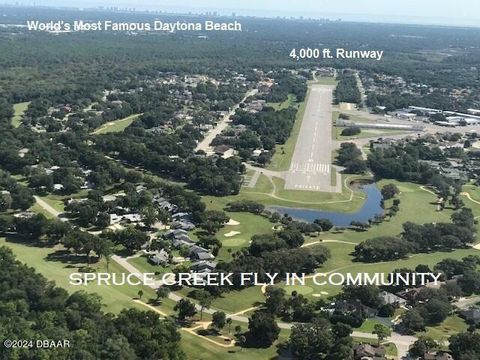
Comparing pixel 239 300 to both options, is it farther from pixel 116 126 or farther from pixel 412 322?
pixel 116 126

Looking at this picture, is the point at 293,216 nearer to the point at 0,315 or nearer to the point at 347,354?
the point at 347,354

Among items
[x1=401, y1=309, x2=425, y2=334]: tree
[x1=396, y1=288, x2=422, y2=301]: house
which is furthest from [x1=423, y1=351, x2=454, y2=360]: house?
[x1=396, y1=288, x2=422, y2=301]: house

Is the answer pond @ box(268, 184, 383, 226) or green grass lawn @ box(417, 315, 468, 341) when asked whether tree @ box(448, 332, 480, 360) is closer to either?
green grass lawn @ box(417, 315, 468, 341)

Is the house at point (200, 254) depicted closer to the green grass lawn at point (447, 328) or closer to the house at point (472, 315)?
the green grass lawn at point (447, 328)

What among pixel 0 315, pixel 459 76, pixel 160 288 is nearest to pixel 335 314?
pixel 160 288

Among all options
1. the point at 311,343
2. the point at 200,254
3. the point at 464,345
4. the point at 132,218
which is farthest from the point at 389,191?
the point at 311,343

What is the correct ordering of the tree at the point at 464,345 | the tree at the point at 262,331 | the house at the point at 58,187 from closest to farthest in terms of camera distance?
the tree at the point at 464,345
the tree at the point at 262,331
the house at the point at 58,187

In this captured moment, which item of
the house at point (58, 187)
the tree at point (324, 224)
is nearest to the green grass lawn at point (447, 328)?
the tree at point (324, 224)
